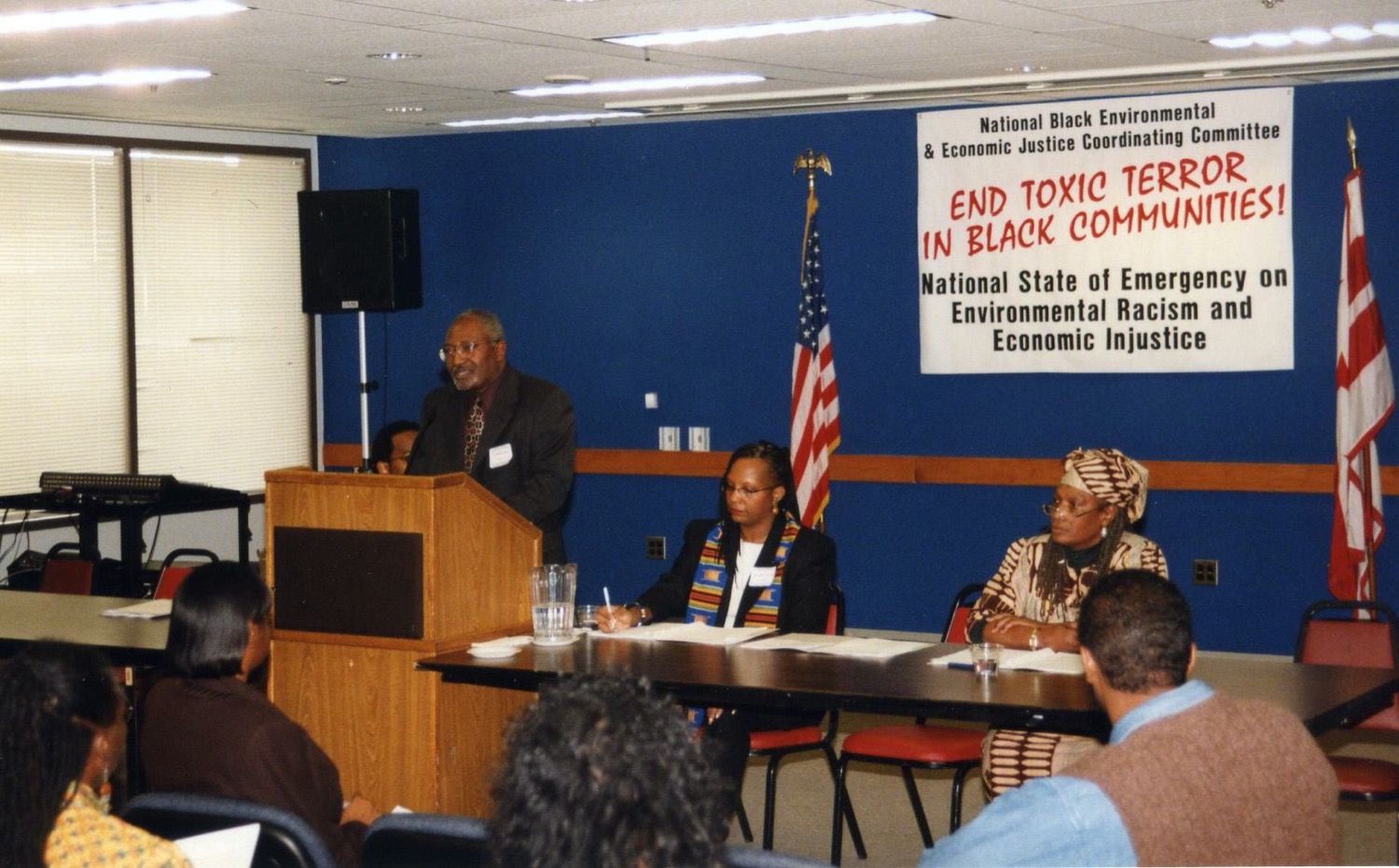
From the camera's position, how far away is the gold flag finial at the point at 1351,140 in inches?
286

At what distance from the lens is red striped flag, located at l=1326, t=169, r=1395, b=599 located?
7.04 m

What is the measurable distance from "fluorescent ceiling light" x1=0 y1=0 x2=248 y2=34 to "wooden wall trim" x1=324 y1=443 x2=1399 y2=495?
4281mm

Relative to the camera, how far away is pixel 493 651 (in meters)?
4.48

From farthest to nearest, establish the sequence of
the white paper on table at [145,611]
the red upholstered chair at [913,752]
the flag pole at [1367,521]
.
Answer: the flag pole at [1367,521], the white paper on table at [145,611], the red upholstered chair at [913,752]

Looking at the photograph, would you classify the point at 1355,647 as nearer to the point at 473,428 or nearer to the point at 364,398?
the point at 473,428

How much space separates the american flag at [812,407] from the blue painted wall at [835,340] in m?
0.64

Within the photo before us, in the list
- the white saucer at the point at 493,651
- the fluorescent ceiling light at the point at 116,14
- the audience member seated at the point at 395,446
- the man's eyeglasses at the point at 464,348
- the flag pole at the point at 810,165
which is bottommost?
the white saucer at the point at 493,651

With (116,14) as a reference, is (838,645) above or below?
below

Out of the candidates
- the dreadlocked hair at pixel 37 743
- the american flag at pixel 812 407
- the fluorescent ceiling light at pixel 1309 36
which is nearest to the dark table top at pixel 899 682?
the dreadlocked hair at pixel 37 743

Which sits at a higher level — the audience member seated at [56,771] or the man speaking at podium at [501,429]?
the man speaking at podium at [501,429]

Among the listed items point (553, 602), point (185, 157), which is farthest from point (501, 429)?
point (185, 157)

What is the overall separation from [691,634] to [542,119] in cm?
476

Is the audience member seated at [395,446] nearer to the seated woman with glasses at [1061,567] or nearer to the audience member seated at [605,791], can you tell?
the seated woman with glasses at [1061,567]

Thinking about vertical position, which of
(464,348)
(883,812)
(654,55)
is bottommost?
(883,812)
